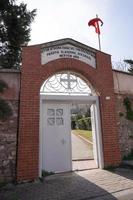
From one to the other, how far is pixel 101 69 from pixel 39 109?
3.26 m

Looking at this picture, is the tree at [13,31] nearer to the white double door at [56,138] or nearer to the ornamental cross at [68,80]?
the ornamental cross at [68,80]

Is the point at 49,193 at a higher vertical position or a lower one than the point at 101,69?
lower

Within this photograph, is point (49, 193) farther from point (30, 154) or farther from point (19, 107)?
point (19, 107)

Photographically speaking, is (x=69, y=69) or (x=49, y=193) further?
(x=69, y=69)

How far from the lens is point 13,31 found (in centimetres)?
1113

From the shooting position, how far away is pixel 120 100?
9445 millimetres

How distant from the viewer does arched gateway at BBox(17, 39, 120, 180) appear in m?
7.37

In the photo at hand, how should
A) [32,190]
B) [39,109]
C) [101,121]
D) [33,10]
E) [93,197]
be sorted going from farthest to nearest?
[33,10] < [101,121] < [39,109] < [32,190] < [93,197]

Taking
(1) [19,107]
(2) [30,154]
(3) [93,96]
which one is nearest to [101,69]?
(3) [93,96]

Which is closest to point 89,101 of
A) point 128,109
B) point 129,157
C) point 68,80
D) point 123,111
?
point 68,80

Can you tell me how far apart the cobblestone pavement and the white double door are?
1.57ft

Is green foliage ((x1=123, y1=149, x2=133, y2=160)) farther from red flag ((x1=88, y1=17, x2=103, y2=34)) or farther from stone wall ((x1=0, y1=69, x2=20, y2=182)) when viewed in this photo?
red flag ((x1=88, y1=17, x2=103, y2=34))

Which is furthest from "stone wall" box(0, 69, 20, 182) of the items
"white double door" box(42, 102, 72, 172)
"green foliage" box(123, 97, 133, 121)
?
"green foliage" box(123, 97, 133, 121)

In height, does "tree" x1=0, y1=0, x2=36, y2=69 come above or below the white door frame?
above
